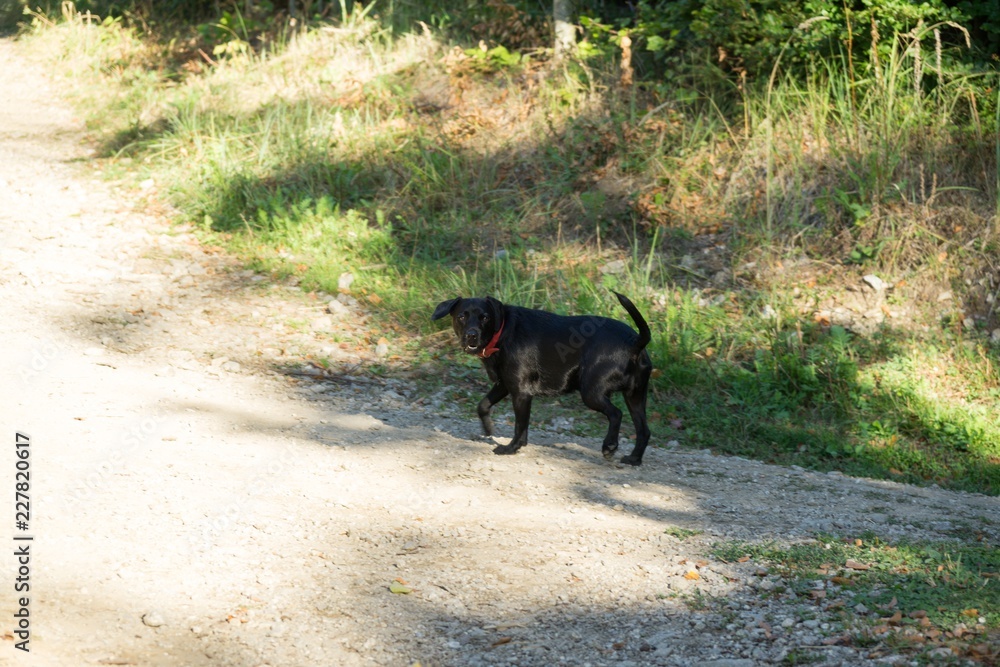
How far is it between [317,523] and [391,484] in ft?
2.13

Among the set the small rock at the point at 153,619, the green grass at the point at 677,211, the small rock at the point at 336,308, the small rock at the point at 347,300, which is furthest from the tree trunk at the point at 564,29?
the small rock at the point at 153,619

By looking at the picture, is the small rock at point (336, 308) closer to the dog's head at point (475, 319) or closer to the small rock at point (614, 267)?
the small rock at point (614, 267)

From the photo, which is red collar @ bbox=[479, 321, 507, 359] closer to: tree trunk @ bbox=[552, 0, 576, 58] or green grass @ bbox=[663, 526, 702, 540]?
green grass @ bbox=[663, 526, 702, 540]

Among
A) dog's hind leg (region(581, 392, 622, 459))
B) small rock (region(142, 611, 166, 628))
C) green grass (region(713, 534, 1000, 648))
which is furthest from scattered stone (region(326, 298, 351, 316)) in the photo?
small rock (region(142, 611, 166, 628))

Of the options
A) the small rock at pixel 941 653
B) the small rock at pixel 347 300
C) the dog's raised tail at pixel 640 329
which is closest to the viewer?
the small rock at pixel 941 653

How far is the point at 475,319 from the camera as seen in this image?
5605 mm

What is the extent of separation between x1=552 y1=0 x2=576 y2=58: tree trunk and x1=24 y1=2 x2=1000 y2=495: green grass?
33 centimetres

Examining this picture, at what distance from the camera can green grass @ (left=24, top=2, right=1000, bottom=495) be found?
23.5 feet

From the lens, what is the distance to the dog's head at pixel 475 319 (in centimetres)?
556

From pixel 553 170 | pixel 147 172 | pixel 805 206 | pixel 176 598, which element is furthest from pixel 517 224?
pixel 176 598

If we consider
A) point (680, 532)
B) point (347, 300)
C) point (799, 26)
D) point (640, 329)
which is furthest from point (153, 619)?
point (799, 26)

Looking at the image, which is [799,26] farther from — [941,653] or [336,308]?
[941,653]

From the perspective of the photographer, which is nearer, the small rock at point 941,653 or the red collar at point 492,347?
the small rock at point 941,653

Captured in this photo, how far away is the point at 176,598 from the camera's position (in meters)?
3.80
